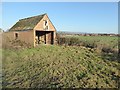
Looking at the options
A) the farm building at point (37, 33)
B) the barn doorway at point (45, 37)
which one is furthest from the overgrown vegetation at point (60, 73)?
the barn doorway at point (45, 37)

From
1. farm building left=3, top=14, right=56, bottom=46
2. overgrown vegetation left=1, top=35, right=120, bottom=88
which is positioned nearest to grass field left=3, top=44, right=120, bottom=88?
overgrown vegetation left=1, top=35, right=120, bottom=88

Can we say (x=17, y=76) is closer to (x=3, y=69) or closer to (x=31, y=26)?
(x=3, y=69)

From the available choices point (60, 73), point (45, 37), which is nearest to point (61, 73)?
point (60, 73)

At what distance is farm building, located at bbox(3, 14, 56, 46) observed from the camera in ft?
92.1

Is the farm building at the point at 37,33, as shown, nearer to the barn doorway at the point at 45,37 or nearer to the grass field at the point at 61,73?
the barn doorway at the point at 45,37

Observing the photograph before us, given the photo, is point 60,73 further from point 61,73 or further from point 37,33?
point 37,33

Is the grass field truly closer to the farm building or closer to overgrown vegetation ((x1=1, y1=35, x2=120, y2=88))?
overgrown vegetation ((x1=1, y1=35, x2=120, y2=88))

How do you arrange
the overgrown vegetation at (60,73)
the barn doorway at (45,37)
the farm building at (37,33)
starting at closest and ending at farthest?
the overgrown vegetation at (60,73) < the farm building at (37,33) < the barn doorway at (45,37)

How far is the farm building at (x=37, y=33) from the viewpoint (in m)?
28.1

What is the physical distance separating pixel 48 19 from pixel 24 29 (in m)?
4.08

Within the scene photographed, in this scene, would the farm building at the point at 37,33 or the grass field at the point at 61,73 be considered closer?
the grass field at the point at 61,73

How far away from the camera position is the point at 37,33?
31.7m

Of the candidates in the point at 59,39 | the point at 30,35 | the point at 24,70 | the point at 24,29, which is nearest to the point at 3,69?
the point at 24,70

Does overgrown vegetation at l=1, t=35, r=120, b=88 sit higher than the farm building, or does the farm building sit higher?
the farm building
